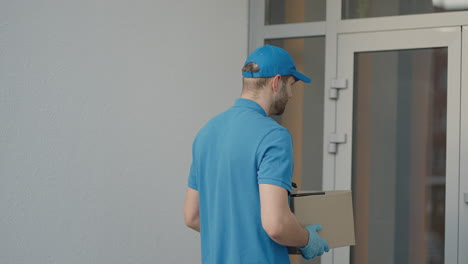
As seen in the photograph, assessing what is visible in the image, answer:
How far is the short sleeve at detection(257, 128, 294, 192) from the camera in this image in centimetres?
172

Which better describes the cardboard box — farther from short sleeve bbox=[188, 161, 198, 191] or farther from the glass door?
the glass door

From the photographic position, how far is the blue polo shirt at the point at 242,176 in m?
1.75

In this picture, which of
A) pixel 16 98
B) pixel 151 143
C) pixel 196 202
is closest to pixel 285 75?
pixel 196 202

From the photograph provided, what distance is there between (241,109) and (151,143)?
1.24 m

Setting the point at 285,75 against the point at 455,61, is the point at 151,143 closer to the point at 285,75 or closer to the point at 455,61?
the point at 285,75

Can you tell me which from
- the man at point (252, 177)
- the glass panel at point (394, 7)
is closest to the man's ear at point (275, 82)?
the man at point (252, 177)

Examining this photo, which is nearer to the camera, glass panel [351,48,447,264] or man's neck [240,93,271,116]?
man's neck [240,93,271,116]

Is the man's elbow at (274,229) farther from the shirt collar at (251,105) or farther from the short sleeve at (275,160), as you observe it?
the shirt collar at (251,105)

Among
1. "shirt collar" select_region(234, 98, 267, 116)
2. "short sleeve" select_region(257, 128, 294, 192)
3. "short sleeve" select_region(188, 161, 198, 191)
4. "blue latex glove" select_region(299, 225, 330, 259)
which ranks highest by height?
"shirt collar" select_region(234, 98, 267, 116)

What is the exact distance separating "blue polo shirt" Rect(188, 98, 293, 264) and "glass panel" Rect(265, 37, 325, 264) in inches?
68.9

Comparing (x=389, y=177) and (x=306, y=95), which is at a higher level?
(x=306, y=95)

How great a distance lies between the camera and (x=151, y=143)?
3.04 meters

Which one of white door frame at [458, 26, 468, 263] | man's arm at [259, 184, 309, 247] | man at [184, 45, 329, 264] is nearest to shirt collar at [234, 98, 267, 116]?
man at [184, 45, 329, 264]

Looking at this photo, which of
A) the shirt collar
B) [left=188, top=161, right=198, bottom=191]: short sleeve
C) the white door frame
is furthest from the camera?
the white door frame
